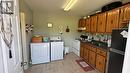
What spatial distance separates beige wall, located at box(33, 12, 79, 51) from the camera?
14.7 feet

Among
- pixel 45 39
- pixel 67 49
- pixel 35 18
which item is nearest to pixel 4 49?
pixel 45 39

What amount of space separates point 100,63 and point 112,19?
4.95 feet

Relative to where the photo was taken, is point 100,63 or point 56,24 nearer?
point 100,63

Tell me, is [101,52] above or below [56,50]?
above

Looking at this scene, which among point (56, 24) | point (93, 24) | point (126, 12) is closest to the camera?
point (126, 12)

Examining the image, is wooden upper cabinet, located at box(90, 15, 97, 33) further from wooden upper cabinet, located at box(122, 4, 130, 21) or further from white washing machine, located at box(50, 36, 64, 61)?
white washing machine, located at box(50, 36, 64, 61)

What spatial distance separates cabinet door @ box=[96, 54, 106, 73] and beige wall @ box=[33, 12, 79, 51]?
2598mm

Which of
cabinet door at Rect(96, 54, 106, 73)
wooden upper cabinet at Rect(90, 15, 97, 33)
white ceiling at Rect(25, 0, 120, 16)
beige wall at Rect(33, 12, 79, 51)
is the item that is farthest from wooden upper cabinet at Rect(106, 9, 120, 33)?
beige wall at Rect(33, 12, 79, 51)

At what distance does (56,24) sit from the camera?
4816 mm

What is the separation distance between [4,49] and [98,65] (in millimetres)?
2824

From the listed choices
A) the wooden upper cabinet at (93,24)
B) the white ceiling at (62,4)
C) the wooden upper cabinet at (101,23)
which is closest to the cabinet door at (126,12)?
the white ceiling at (62,4)

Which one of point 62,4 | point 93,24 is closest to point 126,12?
point 93,24

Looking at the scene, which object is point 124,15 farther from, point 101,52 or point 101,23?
point 101,52

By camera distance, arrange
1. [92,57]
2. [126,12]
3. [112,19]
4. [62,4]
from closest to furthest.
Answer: [126,12], [112,19], [62,4], [92,57]
